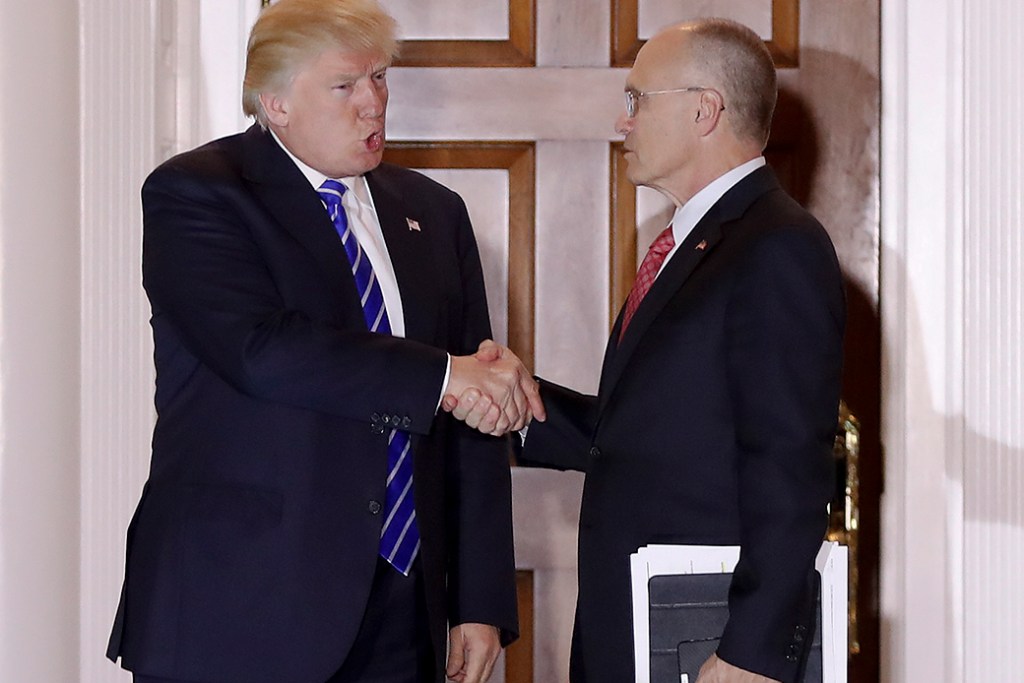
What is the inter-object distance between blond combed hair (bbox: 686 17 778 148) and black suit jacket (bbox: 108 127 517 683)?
67 centimetres

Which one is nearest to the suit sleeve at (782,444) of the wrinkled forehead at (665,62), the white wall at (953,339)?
the wrinkled forehead at (665,62)

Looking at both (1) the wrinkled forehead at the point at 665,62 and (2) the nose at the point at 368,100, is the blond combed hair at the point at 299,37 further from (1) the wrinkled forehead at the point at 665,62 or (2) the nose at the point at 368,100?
(1) the wrinkled forehead at the point at 665,62

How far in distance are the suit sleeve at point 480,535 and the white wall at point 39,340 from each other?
103 centimetres

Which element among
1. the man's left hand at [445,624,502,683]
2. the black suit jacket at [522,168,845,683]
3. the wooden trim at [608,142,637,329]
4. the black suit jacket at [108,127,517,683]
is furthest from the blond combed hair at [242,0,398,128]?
the man's left hand at [445,624,502,683]

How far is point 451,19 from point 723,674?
5.89 feet

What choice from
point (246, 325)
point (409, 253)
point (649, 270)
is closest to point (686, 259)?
point (649, 270)

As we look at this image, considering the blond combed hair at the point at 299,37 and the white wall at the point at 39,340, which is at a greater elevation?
the blond combed hair at the point at 299,37

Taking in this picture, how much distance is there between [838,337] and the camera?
6.69 ft

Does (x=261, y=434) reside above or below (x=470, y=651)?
above

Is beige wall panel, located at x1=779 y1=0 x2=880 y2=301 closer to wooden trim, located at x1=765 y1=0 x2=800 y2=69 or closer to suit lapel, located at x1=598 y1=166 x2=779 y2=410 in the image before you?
wooden trim, located at x1=765 y1=0 x2=800 y2=69

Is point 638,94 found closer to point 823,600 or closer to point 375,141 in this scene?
point 375,141

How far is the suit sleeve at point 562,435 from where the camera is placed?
2543 mm

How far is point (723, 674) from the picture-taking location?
199cm

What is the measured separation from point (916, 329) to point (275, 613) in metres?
1.66
